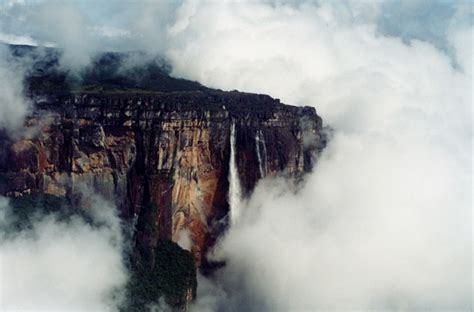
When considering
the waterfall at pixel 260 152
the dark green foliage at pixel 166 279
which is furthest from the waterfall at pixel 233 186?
the dark green foliage at pixel 166 279

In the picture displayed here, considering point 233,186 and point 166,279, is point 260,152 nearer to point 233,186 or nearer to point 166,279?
point 233,186

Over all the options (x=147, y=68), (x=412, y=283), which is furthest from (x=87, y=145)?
(x=412, y=283)

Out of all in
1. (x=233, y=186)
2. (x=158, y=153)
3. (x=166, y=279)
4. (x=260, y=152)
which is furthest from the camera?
(x=233, y=186)

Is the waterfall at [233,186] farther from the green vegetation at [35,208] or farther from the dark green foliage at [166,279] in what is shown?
the green vegetation at [35,208]

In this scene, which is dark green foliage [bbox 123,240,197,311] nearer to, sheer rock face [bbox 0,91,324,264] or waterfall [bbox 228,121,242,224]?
sheer rock face [bbox 0,91,324,264]

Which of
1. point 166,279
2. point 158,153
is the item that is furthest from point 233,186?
point 166,279

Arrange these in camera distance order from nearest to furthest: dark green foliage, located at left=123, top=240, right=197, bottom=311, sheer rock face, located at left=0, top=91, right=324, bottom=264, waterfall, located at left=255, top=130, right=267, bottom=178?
dark green foliage, located at left=123, top=240, right=197, bottom=311 → sheer rock face, located at left=0, top=91, right=324, bottom=264 → waterfall, located at left=255, top=130, right=267, bottom=178

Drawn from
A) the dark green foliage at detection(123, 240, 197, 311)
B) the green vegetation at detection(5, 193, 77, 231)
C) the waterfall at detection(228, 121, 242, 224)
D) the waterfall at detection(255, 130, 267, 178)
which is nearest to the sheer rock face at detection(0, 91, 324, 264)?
the waterfall at detection(255, 130, 267, 178)
